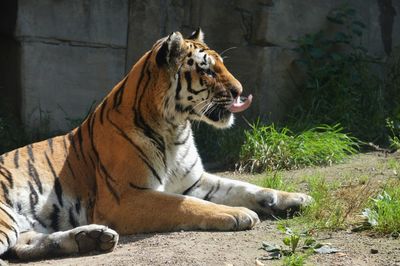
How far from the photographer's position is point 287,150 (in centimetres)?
727

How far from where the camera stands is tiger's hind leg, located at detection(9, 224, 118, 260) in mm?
4570

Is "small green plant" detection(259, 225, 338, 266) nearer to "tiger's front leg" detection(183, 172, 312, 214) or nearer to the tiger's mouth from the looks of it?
"tiger's front leg" detection(183, 172, 312, 214)

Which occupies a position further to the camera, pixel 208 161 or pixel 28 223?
pixel 208 161

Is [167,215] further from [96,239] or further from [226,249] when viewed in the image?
[226,249]

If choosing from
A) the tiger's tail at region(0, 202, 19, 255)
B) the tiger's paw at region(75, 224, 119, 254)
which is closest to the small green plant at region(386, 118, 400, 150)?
the tiger's paw at region(75, 224, 119, 254)

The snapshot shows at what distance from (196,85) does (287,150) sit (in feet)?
7.40

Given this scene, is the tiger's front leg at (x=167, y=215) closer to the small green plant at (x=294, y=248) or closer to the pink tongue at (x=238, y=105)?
the small green plant at (x=294, y=248)

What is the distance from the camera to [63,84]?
Result: 857cm

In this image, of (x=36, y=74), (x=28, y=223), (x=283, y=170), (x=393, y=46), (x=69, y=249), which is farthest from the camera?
(x=393, y=46)

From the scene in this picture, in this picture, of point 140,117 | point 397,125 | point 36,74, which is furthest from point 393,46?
point 140,117

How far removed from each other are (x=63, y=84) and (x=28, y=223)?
12.1ft

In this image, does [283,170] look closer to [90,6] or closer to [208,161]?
[208,161]

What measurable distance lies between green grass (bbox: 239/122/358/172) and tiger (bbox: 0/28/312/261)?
5.63 feet

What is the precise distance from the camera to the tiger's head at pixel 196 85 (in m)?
5.20
